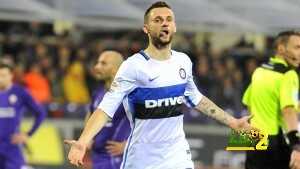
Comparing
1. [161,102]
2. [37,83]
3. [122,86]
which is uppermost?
[122,86]

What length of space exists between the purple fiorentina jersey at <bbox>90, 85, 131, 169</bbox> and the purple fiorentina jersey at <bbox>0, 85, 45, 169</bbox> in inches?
91.9

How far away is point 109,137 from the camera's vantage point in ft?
39.6

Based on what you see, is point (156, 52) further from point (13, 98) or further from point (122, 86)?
point (13, 98)

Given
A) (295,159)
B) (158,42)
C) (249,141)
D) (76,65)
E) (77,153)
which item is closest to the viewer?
(77,153)

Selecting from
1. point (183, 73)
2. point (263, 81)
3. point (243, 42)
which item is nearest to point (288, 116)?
point (263, 81)

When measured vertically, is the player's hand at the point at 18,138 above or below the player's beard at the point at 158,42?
below

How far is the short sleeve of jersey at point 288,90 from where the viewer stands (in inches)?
438

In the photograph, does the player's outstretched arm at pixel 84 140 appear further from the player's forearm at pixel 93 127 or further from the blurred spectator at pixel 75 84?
the blurred spectator at pixel 75 84

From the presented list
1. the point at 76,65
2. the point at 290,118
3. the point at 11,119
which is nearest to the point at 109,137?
the point at 290,118

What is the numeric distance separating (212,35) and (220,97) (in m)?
4.18

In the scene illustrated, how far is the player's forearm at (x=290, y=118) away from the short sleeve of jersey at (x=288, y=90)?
0.17ft

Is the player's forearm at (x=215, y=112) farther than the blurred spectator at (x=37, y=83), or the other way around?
the blurred spectator at (x=37, y=83)

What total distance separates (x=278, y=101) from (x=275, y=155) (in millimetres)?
588

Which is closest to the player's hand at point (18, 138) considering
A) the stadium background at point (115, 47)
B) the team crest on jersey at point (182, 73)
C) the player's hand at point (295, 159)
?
the stadium background at point (115, 47)
